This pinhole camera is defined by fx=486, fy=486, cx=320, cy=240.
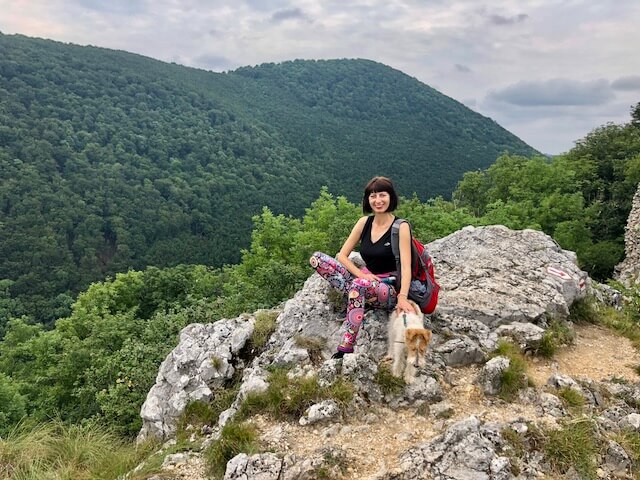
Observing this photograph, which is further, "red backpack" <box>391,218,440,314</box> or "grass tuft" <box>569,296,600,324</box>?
"grass tuft" <box>569,296,600,324</box>

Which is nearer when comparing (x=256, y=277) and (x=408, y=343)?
(x=408, y=343)

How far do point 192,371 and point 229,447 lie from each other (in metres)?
2.05

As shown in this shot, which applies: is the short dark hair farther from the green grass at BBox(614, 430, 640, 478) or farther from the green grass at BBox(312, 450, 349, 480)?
the green grass at BBox(614, 430, 640, 478)

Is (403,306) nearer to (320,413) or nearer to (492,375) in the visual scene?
(492,375)

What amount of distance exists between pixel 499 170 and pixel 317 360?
27683 millimetres

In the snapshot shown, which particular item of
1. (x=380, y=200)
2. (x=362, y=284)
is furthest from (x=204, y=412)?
(x=380, y=200)

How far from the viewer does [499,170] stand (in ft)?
99.6

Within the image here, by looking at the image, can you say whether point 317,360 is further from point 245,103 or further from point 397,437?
point 245,103

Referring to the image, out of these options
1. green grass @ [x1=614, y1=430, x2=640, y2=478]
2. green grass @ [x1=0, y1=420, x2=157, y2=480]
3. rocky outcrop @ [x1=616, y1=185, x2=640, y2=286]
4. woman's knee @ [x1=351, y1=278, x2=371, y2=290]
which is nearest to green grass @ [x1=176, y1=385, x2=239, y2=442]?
green grass @ [x1=0, y1=420, x2=157, y2=480]

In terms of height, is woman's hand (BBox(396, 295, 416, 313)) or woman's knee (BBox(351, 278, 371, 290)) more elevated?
woman's knee (BBox(351, 278, 371, 290))

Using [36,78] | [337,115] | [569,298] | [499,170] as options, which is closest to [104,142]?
[36,78]

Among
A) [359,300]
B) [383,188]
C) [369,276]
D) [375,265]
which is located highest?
[383,188]

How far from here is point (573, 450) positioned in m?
4.18

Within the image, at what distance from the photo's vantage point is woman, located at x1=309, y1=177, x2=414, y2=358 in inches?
212
